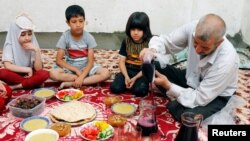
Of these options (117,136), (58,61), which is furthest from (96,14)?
(117,136)

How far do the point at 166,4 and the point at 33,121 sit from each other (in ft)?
9.55

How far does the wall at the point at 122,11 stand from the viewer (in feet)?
14.1

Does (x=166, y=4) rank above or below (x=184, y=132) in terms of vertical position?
above

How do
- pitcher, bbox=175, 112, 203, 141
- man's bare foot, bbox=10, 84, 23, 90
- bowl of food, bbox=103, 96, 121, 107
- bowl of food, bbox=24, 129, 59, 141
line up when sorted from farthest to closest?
man's bare foot, bbox=10, 84, 23, 90
bowl of food, bbox=103, 96, 121, 107
bowl of food, bbox=24, 129, 59, 141
pitcher, bbox=175, 112, 203, 141

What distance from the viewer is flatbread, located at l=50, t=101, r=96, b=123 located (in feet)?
6.74

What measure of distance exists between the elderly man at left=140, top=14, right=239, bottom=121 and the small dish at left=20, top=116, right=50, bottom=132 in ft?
2.63

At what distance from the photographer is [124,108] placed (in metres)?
2.26

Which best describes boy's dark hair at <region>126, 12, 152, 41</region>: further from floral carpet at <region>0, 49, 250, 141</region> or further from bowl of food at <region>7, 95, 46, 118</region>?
bowl of food at <region>7, 95, 46, 118</region>

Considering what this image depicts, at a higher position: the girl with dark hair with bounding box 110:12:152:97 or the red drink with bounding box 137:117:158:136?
the girl with dark hair with bounding box 110:12:152:97

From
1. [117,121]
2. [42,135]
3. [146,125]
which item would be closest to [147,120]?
[146,125]

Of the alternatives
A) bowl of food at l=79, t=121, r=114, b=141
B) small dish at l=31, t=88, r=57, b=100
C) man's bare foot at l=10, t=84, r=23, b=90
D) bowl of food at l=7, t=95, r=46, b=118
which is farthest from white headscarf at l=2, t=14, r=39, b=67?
bowl of food at l=79, t=121, r=114, b=141

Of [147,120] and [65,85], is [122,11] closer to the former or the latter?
[65,85]

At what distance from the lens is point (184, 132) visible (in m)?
1.58

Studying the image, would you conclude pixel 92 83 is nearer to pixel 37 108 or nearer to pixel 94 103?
pixel 94 103
